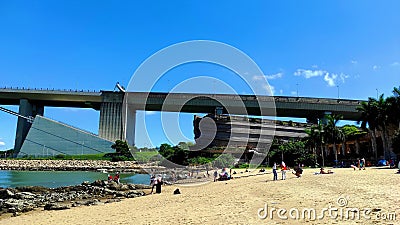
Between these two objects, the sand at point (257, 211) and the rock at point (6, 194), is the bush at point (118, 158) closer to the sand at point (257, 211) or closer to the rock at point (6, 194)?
the rock at point (6, 194)

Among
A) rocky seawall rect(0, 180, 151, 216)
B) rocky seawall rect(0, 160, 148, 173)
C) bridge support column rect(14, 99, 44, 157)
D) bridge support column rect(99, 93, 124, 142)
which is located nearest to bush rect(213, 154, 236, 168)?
rocky seawall rect(0, 160, 148, 173)

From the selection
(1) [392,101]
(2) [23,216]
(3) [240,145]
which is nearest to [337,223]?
(2) [23,216]

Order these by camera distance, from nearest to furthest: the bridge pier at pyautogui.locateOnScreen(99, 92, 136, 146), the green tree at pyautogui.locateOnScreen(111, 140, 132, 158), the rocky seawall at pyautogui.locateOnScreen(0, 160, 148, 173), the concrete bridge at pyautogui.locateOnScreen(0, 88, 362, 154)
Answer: the rocky seawall at pyautogui.locateOnScreen(0, 160, 148, 173)
the green tree at pyautogui.locateOnScreen(111, 140, 132, 158)
the bridge pier at pyautogui.locateOnScreen(99, 92, 136, 146)
the concrete bridge at pyautogui.locateOnScreen(0, 88, 362, 154)

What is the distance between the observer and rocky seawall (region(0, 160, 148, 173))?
295ft

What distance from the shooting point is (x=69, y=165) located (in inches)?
3767

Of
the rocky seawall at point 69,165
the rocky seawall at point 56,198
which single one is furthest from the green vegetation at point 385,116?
the rocky seawall at point 69,165

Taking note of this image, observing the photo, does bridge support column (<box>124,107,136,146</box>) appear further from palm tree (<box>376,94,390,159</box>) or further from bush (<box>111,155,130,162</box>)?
palm tree (<box>376,94,390,159</box>)

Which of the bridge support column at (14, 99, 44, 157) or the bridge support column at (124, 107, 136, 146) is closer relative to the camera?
the bridge support column at (124, 107, 136, 146)

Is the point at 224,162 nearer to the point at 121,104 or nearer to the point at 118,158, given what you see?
the point at 118,158

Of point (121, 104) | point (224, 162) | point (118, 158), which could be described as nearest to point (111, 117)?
point (121, 104)

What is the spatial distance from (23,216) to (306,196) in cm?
1517

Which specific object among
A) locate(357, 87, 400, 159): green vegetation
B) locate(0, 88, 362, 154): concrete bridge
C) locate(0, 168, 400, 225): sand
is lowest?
locate(0, 168, 400, 225): sand

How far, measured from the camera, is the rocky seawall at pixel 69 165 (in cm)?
9000

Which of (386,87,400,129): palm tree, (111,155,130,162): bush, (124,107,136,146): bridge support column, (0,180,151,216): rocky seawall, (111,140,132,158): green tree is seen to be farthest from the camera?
(124,107,136,146): bridge support column
